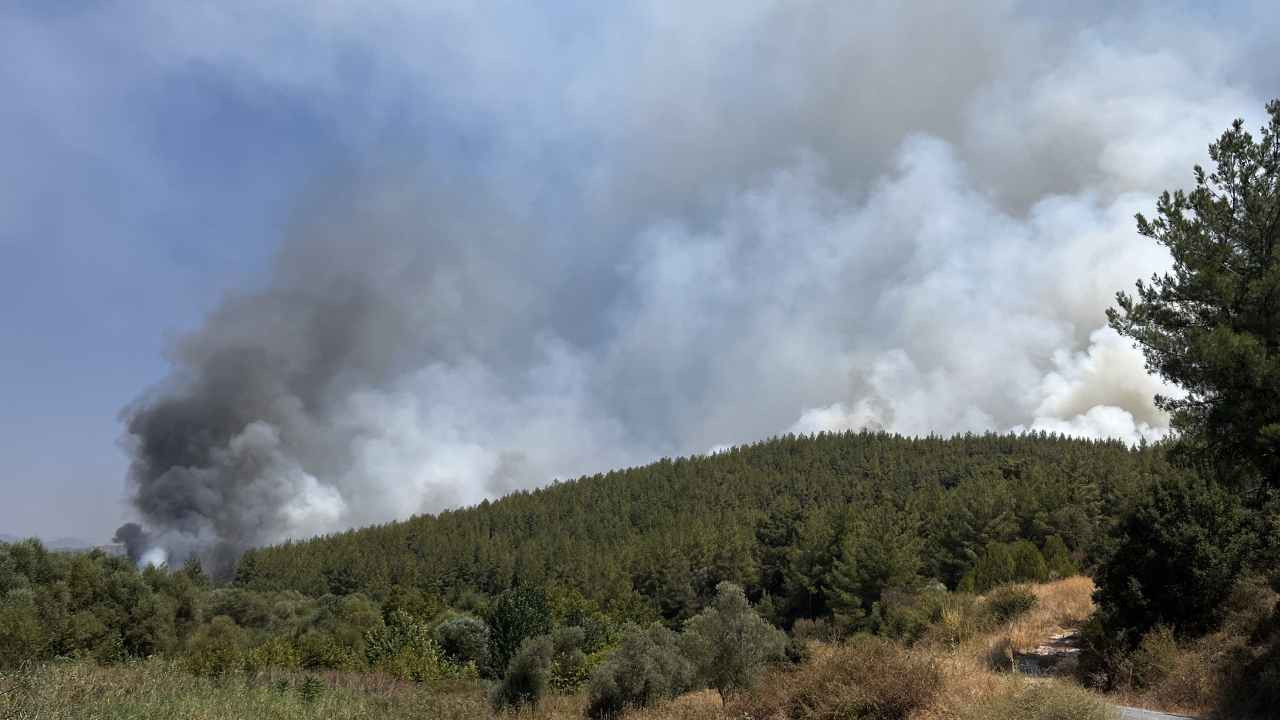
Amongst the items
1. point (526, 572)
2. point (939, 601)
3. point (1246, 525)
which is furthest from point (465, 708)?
point (526, 572)

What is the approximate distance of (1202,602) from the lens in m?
19.6

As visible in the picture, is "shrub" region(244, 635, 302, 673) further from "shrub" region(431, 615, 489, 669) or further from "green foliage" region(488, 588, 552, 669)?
"shrub" region(431, 615, 489, 669)

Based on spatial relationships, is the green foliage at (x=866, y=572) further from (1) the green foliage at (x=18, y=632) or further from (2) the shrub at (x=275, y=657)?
(1) the green foliage at (x=18, y=632)

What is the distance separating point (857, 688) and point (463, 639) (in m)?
68.1

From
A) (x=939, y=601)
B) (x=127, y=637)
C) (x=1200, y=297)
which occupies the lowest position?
(x=939, y=601)

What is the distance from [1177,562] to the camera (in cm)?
2038

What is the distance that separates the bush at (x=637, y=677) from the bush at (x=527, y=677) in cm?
496

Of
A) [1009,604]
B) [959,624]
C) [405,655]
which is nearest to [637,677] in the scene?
[959,624]

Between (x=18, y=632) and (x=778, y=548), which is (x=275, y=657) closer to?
(x=18, y=632)

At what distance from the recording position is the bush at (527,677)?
2581 centimetres

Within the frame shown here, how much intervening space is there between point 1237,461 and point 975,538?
89.3m

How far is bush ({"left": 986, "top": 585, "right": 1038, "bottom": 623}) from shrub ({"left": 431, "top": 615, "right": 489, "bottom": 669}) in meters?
49.1

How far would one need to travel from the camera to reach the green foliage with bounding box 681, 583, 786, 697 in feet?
55.8

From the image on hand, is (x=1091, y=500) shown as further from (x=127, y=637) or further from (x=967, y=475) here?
(x=127, y=637)
